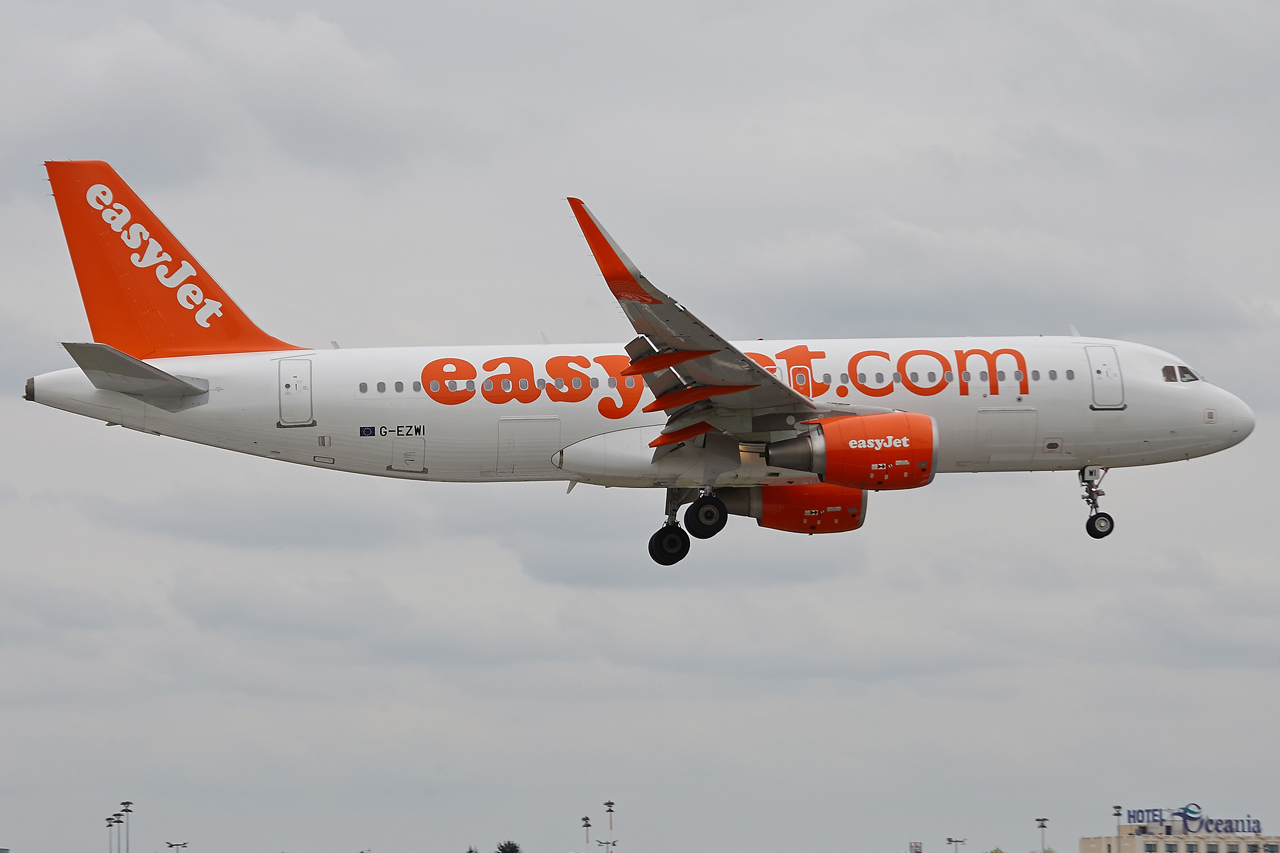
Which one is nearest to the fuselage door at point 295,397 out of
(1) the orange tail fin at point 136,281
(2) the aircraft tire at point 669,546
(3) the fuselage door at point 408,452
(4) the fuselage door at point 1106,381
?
(1) the orange tail fin at point 136,281

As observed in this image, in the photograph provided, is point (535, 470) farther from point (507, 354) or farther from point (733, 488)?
point (733, 488)

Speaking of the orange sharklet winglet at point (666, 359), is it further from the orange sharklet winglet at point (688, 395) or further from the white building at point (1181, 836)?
the white building at point (1181, 836)


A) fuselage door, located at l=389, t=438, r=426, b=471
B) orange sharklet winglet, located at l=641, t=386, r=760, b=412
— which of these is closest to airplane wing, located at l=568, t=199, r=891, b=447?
orange sharklet winglet, located at l=641, t=386, r=760, b=412

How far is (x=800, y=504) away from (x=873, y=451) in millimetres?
6423

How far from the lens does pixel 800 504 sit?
141 feet

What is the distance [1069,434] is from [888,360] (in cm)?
553

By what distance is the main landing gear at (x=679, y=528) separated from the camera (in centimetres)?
4131

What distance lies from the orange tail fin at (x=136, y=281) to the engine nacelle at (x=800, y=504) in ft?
45.4

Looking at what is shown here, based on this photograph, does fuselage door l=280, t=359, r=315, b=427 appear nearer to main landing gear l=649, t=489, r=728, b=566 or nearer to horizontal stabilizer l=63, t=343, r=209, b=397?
horizontal stabilizer l=63, t=343, r=209, b=397

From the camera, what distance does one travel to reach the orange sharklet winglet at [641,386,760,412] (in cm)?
3722

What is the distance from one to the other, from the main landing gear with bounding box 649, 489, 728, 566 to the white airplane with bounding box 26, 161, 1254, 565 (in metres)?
0.07

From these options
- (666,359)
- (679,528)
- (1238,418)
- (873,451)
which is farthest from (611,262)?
(1238,418)

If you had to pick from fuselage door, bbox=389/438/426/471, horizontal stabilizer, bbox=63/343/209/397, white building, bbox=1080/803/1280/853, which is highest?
horizontal stabilizer, bbox=63/343/209/397

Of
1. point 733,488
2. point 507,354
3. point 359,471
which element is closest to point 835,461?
point 733,488
